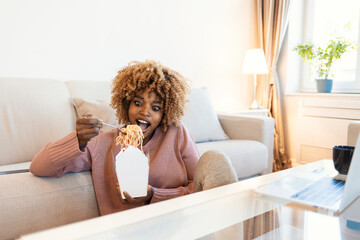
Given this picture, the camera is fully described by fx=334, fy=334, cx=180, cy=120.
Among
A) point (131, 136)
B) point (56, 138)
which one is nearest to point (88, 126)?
point (131, 136)

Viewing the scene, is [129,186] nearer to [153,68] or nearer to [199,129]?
[153,68]

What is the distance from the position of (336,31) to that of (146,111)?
2688 mm

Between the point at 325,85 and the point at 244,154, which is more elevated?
the point at 325,85

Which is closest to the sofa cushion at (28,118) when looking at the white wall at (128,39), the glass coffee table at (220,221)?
the white wall at (128,39)

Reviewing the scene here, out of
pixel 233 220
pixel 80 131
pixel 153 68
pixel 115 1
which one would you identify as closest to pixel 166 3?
pixel 115 1

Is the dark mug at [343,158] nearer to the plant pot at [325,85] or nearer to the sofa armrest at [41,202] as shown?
the sofa armrest at [41,202]

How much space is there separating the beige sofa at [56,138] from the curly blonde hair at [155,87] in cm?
33

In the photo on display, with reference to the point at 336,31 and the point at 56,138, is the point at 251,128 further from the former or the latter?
the point at 336,31

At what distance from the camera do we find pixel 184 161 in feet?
4.04

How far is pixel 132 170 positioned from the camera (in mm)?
919

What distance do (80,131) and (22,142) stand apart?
2.40ft

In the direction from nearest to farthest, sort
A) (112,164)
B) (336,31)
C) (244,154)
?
(112,164), (244,154), (336,31)

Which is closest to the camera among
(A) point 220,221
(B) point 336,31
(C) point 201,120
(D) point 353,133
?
(A) point 220,221

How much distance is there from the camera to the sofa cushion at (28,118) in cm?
155
